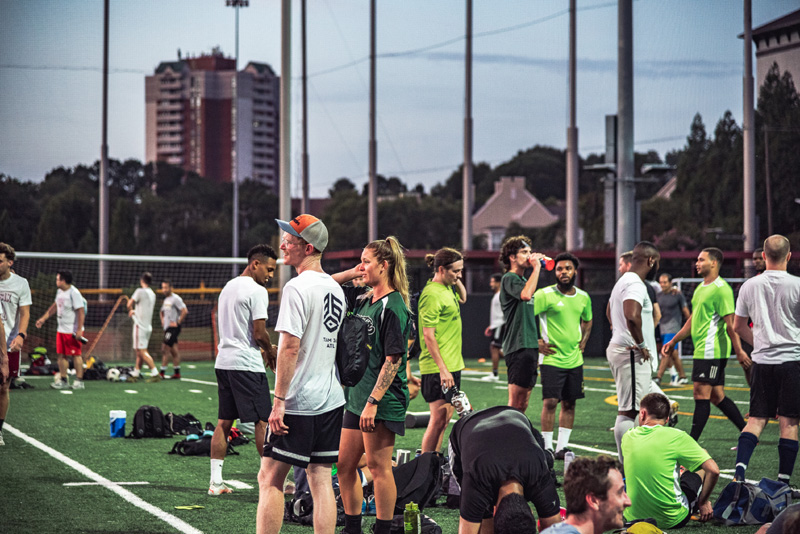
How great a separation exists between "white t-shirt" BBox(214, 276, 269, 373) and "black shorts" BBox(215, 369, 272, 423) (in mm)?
81

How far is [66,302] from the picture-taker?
17.7m

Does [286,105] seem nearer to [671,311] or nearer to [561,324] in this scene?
[671,311]

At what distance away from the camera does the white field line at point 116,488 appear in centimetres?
684

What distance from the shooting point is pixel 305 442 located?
543cm

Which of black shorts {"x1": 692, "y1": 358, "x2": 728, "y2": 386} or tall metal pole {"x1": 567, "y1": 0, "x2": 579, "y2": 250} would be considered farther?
tall metal pole {"x1": 567, "y1": 0, "x2": 579, "y2": 250}

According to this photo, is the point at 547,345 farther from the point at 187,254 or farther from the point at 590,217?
the point at 187,254

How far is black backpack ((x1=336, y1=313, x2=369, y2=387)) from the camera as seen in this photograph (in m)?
5.60

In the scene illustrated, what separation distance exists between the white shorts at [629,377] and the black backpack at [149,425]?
19.2 ft

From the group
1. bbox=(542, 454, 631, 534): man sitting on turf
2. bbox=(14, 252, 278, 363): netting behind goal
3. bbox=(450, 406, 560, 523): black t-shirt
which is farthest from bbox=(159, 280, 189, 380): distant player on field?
bbox=(542, 454, 631, 534): man sitting on turf

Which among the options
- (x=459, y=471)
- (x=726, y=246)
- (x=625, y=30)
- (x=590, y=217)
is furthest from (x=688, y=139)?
(x=459, y=471)

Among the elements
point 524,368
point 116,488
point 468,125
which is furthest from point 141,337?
point 468,125

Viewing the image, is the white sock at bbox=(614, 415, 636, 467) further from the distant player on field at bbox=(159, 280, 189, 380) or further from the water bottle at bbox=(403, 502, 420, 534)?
the distant player on field at bbox=(159, 280, 189, 380)

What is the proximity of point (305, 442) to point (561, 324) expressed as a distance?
14.7ft

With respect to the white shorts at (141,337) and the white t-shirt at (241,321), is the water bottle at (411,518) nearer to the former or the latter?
the white t-shirt at (241,321)
